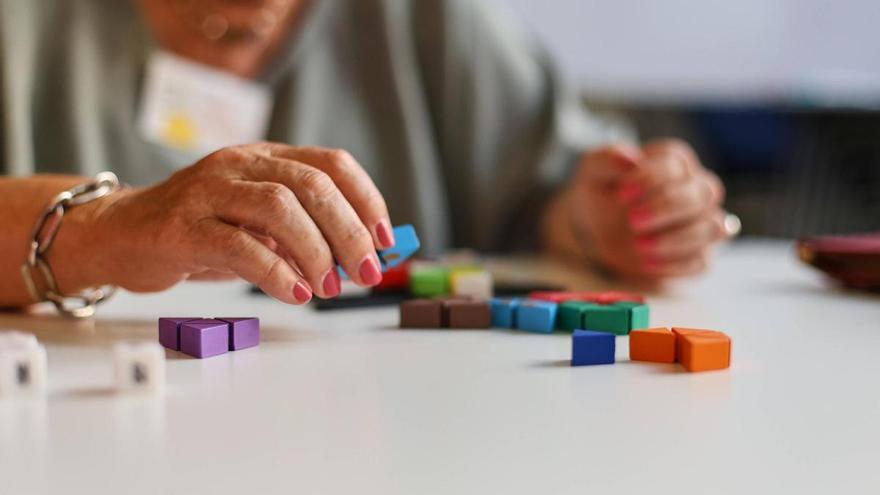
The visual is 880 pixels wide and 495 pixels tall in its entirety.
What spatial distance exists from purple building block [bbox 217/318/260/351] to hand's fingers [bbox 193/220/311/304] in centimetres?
4

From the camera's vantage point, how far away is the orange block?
743mm

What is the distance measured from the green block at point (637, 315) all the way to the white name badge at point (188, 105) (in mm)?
932

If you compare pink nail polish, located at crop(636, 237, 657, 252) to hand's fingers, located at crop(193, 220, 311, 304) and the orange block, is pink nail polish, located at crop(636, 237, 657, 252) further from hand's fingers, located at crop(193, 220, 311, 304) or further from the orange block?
hand's fingers, located at crop(193, 220, 311, 304)

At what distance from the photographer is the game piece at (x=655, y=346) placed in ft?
2.55

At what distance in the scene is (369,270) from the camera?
80 cm

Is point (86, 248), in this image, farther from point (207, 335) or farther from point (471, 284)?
point (471, 284)

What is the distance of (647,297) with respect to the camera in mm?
1213

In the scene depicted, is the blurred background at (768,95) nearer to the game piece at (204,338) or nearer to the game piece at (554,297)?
the game piece at (554,297)

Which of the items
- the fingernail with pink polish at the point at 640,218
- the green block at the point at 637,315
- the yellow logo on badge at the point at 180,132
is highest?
the yellow logo on badge at the point at 180,132

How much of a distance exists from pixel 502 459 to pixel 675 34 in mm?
2671

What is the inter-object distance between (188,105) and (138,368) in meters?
1.04

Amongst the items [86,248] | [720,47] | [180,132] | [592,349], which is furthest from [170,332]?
[720,47]

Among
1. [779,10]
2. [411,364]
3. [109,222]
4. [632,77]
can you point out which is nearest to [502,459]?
[411,364]

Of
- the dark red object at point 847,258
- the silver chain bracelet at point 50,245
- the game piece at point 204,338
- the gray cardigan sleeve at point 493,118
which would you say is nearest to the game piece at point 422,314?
the game piece at point 204,338
